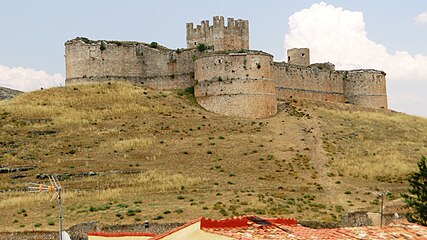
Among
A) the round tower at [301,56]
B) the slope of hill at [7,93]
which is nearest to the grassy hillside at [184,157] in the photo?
the round tower at [301,56]

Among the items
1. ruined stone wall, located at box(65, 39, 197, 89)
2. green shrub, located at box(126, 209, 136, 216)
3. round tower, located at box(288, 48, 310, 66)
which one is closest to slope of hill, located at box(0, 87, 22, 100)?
ruined stone wall, located at box(65, 39, 197, 89)

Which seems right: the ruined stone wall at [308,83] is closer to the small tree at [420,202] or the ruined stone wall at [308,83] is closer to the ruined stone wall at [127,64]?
the ruined stone wall at [127,64]

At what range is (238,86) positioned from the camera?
4928 centimetres

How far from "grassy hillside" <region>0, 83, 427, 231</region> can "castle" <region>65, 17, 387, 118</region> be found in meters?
1.55

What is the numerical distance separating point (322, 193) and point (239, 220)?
2053cm

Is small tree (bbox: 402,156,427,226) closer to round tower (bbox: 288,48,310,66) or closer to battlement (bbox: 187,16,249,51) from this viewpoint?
battlement (bbox: 187,16,249,51)

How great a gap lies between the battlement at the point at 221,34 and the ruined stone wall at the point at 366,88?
958 centimetres

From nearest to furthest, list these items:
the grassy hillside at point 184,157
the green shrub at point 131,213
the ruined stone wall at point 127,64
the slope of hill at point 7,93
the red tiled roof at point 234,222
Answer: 1. the red tiled roof at point 234,222
2. the green shrub at point 131,213
3. the grassy hillside at point 184,157
4. the ruined stone wall at point 127,64
5. the slope of hill at point 7,93

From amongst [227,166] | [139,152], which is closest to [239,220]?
[227,166]

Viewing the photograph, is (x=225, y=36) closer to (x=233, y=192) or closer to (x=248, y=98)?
(x=248, y=98)

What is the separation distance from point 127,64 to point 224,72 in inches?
340

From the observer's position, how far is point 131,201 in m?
32.7

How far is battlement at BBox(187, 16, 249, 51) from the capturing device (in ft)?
177

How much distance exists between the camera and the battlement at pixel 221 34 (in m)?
54.0
